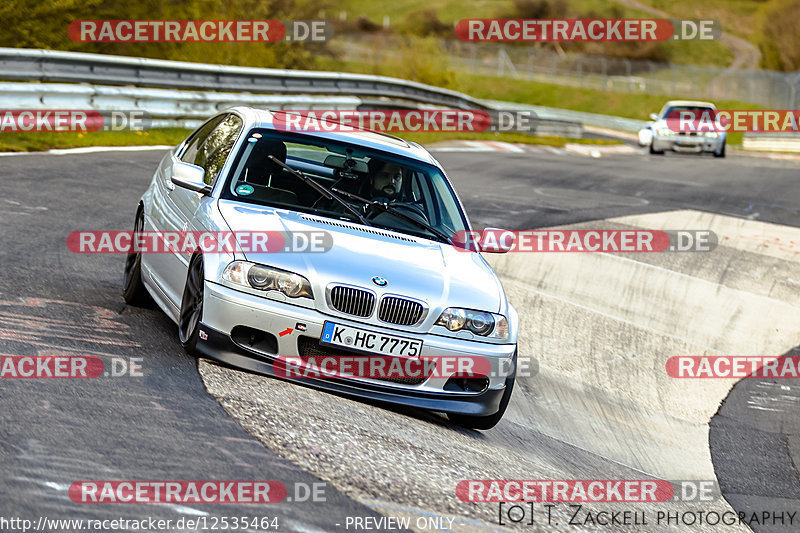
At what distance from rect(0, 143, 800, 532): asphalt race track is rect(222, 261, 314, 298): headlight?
0.54m

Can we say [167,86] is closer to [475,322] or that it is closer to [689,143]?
[475,322]

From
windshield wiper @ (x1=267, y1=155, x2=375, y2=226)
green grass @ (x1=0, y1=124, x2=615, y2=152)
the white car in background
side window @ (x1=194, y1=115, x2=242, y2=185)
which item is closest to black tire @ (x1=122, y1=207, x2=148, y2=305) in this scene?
side window @ (x1=194, y1=115, x2=242, y2=185)

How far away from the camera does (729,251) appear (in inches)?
530

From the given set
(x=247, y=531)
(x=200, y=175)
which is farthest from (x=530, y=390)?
(x=247, y=531)

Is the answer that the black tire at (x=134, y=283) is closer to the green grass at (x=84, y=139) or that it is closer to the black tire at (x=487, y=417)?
the black tire at (x=487, y=417)

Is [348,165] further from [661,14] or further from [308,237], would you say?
[661,14]

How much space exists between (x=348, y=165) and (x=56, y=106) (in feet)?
33.3

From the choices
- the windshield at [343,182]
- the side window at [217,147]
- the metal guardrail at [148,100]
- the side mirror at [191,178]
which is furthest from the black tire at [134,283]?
the metal guardrail at [148,100]

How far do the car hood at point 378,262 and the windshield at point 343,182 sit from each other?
7.7 inches

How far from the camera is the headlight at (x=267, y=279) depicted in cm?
589

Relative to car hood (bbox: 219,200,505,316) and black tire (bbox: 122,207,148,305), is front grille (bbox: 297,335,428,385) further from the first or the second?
black tire (bbox: 122,207,148,305)

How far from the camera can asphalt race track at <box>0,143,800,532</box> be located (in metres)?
4.68

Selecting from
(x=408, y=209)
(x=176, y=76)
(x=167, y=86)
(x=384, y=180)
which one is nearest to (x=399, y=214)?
(x=408, y=209)

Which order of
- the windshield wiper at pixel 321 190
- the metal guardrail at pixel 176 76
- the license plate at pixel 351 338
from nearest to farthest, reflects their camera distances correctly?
the license plate at pixel 351 338
the windshield wiper at pixel 321 190
the metal guardrail at pixel 176 76
